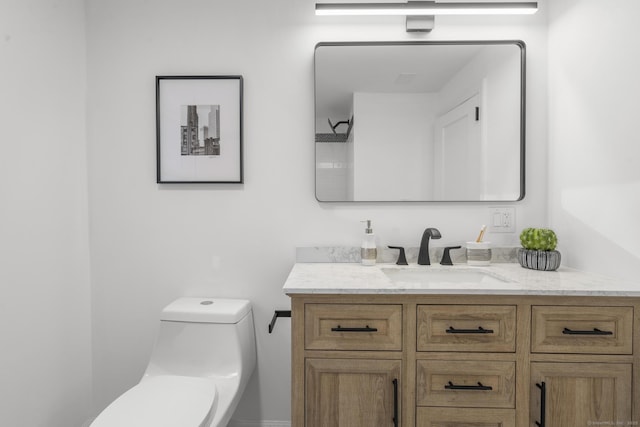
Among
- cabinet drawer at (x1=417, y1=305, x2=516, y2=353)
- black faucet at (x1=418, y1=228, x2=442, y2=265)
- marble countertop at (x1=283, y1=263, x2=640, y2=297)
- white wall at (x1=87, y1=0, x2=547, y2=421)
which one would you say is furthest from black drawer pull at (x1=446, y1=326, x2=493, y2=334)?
white wall at (x1=87, y1=0, x2=547, y2=421)

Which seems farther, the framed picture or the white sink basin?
the framed picture

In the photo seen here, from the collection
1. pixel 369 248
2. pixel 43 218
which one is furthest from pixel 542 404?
pixel 43 218

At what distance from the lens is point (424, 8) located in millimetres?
1705

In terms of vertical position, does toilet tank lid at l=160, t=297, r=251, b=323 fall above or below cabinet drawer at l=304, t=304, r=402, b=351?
below

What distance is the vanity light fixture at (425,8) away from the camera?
66.1 inches

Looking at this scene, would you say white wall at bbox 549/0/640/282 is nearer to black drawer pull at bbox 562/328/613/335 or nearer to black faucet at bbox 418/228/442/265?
black drawer pull at bbox 562/328/613/335

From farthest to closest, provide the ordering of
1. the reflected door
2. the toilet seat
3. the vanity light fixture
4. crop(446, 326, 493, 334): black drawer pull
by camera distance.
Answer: the reflected door → the vanity light fixture → crop(446, 326, 493, 334): black drawer pull → the toilet seat

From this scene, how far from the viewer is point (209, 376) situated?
1.58m

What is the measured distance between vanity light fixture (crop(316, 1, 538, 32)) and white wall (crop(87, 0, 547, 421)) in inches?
3.9

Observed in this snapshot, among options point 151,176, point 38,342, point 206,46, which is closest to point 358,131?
point 206,46

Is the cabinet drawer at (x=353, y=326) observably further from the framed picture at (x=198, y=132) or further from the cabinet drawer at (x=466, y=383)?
the framed picture at (x=198, y=132)

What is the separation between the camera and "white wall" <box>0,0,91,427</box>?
1424mm

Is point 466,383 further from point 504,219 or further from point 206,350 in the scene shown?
point 206,350

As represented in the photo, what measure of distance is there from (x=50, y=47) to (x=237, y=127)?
A: 2.84 ft
